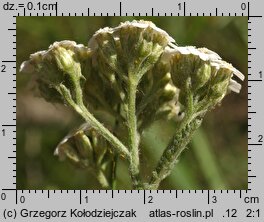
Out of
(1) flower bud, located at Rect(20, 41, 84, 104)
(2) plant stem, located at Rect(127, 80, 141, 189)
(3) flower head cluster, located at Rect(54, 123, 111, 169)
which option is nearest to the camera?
(2) plant stem, located at Rect(127, 80, 141, 189)

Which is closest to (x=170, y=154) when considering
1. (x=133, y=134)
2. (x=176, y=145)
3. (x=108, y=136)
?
(x=176, y=145)

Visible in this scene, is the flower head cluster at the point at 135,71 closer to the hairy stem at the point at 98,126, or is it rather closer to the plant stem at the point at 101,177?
the hairy stem at the point at 98,126

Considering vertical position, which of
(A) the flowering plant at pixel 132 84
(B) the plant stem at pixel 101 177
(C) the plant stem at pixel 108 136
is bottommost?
(B) the plant stem at pixel 101 177

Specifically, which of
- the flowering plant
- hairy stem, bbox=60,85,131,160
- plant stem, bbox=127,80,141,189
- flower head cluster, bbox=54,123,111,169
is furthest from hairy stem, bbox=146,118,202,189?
flower head cluster, bbox=54,123,111,169

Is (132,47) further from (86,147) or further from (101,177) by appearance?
(101,177)

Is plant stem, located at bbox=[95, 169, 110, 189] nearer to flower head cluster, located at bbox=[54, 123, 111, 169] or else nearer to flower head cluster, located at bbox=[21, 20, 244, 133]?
flower head cluster, located at bbox=[54, 123, 111, 169]

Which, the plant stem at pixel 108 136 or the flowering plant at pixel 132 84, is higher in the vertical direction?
the flowering plant at pixel 132 84

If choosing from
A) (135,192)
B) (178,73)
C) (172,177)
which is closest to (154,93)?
(178,73)

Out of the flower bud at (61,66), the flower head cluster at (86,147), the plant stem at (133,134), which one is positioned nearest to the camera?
the plant stem at (133,134)

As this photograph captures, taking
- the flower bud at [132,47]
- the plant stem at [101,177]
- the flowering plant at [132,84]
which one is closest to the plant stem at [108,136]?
the flowering plant at [132,84]

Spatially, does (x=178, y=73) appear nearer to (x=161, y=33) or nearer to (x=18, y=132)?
(x=161, y=33)
